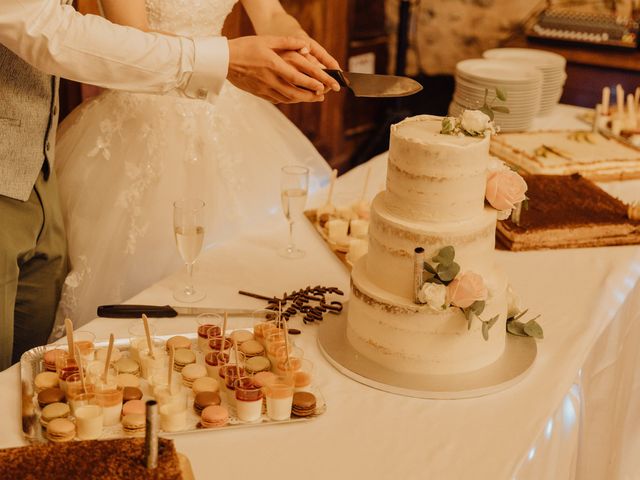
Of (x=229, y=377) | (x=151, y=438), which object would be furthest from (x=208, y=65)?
(x=151, y=438)

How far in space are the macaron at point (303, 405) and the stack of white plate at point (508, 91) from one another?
1.68m

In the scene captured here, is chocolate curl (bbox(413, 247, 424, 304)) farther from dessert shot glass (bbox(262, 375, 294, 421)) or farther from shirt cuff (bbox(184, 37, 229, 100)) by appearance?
shirt cuff (bbox(184, 37, 229, 100))

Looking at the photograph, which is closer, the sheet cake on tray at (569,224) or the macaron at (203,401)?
the macaron at (203,401)

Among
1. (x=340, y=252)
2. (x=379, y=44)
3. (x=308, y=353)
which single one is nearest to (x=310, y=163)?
→ (x=340, y=252)

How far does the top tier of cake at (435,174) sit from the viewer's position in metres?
1.36

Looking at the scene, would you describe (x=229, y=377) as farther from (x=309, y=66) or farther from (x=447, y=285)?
(x=309, y=66)

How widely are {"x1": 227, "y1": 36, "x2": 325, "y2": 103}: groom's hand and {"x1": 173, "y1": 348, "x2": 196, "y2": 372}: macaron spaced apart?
58 centimetres

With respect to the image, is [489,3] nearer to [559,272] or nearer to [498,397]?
[559,272]

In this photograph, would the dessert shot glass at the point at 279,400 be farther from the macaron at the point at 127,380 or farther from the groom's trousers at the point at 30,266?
the groom's trousers at the point at 30,266

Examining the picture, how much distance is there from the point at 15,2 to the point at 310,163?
1.20 meters

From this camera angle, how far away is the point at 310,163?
2531mm

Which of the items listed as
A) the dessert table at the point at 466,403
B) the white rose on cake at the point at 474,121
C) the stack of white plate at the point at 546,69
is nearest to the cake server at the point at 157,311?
→ the dessert table at the point at 466,403

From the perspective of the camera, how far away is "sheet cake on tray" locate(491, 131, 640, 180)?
2.48 m

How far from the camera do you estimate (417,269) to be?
137cm
